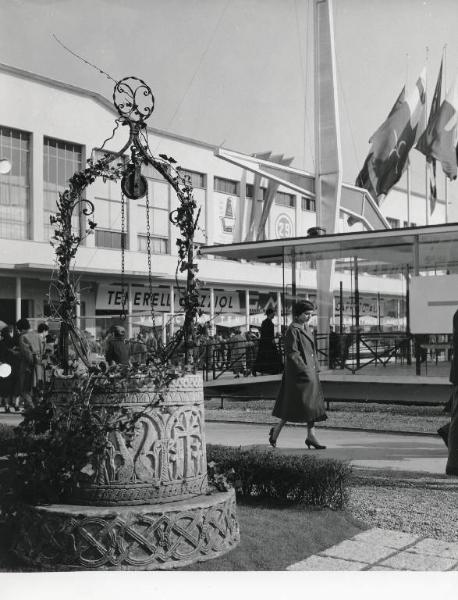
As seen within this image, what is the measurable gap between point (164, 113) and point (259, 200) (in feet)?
97.5

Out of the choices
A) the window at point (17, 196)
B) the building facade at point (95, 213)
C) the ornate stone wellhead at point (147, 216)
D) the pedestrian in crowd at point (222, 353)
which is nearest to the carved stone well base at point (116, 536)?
the ornate stone wellhead at point (147, 216)

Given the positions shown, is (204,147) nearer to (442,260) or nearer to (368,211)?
(368,211)

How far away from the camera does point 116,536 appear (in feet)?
15.3

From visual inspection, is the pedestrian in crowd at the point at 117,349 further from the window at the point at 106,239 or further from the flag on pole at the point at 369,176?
the window at the point at 106,239

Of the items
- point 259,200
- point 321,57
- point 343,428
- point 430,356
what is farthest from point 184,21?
point 259,200

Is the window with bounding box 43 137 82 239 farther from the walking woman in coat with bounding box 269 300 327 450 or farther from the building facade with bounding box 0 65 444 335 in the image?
the walking woman in coat with bounding box 269 300 327 450

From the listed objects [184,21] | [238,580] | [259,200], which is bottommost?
[238,580]

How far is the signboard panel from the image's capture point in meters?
14.2

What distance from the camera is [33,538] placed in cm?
480

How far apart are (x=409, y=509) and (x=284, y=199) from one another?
34.8 m

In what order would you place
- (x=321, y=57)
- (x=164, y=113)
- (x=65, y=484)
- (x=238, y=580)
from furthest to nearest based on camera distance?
(x=321, y=57) < (x=164, y=113) < (x=65, y=484) < (x=238, y=580)

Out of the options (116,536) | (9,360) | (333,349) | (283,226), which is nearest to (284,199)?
(283,226)

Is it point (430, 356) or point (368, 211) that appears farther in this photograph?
point (368, 211)

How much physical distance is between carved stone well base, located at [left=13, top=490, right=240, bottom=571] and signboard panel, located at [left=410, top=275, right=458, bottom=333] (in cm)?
1012
